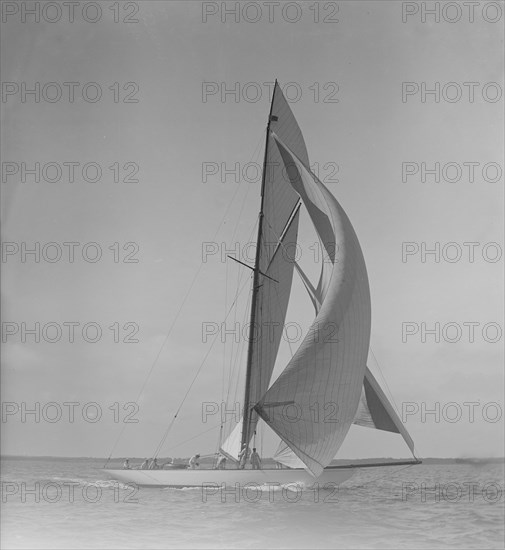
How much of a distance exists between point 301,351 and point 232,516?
1764 mm

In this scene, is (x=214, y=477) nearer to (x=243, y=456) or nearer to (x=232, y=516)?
(x=243, y=456)

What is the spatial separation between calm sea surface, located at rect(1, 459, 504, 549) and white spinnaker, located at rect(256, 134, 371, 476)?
721mm

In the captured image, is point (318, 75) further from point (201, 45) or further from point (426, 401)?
point (426, 401)

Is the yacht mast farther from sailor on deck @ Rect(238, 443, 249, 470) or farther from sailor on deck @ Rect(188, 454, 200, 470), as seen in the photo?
sailor on deck @ Rect(188, 454, 200, 470)

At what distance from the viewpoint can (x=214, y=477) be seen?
32.1ft

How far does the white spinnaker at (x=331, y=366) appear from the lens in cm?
920

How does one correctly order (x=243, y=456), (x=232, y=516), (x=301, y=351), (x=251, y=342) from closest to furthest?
(x=232, y=516) < (x=301, y=351) < (x=251, y=342) < (x=243, y=456)

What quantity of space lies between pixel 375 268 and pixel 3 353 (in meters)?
3.80

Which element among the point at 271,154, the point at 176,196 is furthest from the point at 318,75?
the point at 176,196

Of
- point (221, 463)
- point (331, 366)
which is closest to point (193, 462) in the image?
point (221, 463)

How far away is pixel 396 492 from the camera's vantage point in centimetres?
978

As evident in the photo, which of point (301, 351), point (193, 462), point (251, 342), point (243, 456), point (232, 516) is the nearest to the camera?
point (232, 516)

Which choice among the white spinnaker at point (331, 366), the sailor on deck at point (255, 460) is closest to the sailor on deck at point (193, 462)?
the sailor on deck at point (255, 460)

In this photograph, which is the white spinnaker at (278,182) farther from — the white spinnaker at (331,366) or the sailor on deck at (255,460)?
the sailor on deck at (255,460)
